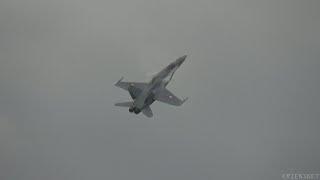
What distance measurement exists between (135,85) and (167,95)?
1054cm

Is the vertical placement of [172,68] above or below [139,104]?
above

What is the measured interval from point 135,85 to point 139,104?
6941 mm

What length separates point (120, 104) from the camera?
194750mm

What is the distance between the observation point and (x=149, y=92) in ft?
629

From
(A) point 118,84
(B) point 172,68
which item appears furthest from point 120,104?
(B) point 172,68

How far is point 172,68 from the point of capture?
196500 mm

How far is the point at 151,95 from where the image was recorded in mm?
192250

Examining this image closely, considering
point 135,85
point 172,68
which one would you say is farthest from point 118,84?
point 172,68

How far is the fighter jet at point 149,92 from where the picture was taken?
19100 cm

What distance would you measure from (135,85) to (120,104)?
25.0 feet

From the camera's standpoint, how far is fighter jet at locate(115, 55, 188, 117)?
191000mm

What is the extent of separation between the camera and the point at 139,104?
190 meters

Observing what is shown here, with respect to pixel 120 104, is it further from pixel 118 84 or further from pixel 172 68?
pixel 172 68

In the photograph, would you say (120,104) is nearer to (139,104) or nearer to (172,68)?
(139,104)
